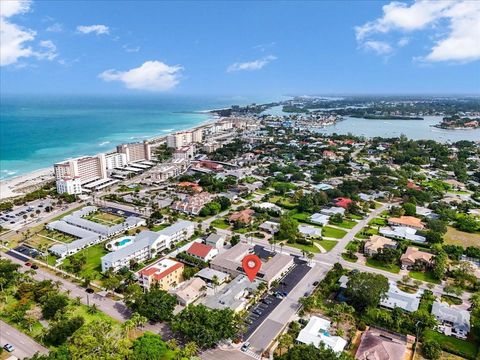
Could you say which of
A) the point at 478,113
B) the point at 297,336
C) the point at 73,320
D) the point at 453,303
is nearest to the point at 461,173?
the point at 453,303

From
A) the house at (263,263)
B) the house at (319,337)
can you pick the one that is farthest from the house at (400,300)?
the house at (263,263)

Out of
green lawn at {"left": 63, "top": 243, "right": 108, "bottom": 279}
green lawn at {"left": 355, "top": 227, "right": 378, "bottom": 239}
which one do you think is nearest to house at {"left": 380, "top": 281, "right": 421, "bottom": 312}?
green lawn at {"left": 355, "top": 227, "right": 378, "bottom": 239}

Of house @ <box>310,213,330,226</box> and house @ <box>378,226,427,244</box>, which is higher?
house @ <box>310,213,330,226</box>

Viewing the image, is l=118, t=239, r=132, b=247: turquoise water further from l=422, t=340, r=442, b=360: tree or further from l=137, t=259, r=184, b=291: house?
l=422, t=340, r=442, b=360: tree

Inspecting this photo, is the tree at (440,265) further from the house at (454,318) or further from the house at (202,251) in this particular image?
the house at (202,251)

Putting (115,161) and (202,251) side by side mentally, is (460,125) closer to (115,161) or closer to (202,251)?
(115,161)

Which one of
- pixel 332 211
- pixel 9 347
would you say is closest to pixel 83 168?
pixel 9 347
